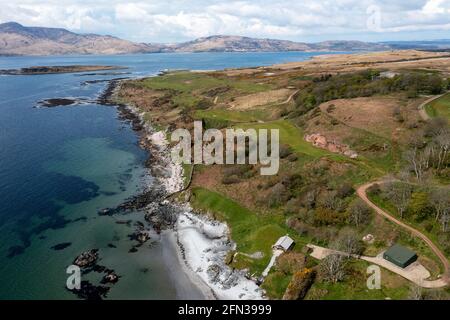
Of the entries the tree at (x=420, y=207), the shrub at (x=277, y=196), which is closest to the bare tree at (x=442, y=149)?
the tree at (x=420, y=207)

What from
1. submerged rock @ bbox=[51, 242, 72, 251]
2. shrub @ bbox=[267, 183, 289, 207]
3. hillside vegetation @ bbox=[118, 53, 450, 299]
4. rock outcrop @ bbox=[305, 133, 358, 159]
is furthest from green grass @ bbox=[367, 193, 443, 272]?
submerged rock @ bbox=[51, 242, 72, 251]

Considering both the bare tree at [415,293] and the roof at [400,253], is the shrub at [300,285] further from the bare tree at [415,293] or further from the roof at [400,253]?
the bare tree at [415,293]

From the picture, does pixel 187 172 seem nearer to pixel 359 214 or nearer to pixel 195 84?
pixel 359 214

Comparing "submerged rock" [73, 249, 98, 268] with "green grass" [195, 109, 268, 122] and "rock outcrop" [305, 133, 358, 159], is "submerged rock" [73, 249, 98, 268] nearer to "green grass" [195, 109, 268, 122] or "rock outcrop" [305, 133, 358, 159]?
"rock outcrop" [305, 133, 358, 159]

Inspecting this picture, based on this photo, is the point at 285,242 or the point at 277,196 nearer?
the point at 285,242

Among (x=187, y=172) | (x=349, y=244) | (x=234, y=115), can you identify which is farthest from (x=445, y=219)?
(x=234, y=115)
